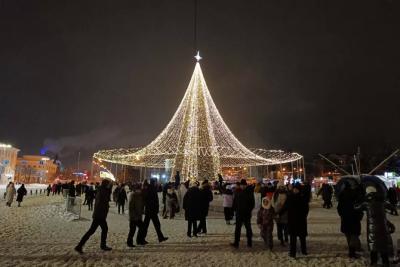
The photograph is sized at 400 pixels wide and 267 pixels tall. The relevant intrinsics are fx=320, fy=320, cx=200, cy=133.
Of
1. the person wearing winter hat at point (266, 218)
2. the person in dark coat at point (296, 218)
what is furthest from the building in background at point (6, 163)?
the person in dark coat at point (296, 218)

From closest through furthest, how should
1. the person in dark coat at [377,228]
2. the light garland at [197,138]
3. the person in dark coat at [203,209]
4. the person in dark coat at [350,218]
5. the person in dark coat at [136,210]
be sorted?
the person in dark coat at [377,228], the person in dark coat at [350,218], the person in dark coat at [136,210], the person in dark coat at [203,209], the light garland at [197,138]

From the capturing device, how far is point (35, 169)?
108 m

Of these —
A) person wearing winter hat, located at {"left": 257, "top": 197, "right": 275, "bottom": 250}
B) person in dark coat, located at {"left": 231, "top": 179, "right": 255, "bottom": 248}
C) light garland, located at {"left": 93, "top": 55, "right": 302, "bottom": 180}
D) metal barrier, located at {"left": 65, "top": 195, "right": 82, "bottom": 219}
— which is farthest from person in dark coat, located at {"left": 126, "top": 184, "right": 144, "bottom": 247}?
light garland, located at {"left": 93, "top": 55, "right": 302, "bottom": 180}

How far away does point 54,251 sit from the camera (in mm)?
7520

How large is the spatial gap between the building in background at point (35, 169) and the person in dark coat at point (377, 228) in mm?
107214

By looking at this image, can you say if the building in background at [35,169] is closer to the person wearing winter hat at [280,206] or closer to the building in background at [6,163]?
the building in background at [6,163]

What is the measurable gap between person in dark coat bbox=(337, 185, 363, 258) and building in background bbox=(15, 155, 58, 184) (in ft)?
349

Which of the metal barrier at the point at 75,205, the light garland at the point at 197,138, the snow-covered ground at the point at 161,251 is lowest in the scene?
the snow-covered ground at the point at 161,251

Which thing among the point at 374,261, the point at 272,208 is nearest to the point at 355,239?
the point at 374,261

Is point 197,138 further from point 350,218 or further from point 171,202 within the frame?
point 350,218

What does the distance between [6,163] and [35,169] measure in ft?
134

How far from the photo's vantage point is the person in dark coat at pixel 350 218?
721 centimetres

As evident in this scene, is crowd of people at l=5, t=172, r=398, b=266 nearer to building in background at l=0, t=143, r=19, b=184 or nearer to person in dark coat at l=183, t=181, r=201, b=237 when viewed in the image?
person in dark coat at l=183, t=181, r=201, b=237

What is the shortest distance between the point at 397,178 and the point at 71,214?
32.4 metres
